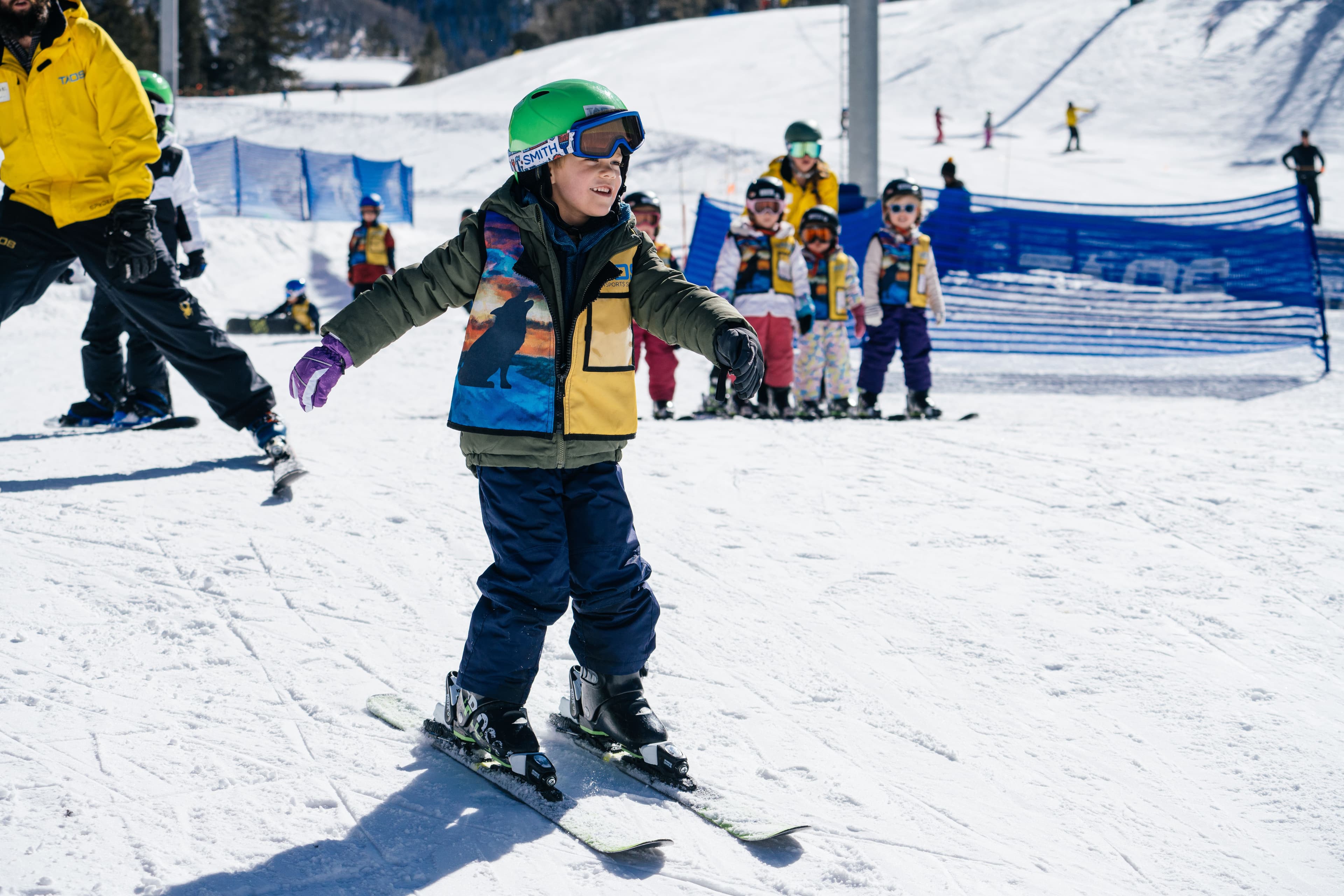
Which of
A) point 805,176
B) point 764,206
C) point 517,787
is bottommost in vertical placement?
point 517,787

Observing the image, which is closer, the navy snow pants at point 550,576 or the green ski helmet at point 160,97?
the navy snow pants at point 550,576

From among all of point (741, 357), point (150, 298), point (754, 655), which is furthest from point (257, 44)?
point (741, 357)

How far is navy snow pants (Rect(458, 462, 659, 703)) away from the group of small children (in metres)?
4.69

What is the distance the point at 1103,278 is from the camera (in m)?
12.1

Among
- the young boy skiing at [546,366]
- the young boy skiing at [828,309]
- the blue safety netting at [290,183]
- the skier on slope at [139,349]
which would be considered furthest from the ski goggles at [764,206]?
the blue safety netting at [290,183]

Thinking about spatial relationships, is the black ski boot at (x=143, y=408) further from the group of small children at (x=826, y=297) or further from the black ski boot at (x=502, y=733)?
the black ski boot at (x=502, y=733)

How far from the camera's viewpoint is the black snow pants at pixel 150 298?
14.7 ft

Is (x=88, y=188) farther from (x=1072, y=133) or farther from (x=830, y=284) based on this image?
(x=1072, y=133)

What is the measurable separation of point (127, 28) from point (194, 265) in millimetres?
64625

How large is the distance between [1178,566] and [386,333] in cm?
307

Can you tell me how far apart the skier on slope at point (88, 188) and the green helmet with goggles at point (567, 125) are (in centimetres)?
249

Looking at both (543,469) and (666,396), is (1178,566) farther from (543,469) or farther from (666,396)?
(666,396)

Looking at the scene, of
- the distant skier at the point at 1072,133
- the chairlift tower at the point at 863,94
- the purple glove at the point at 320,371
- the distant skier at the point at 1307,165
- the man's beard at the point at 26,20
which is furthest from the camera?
the distant skier at the point at 1072,133

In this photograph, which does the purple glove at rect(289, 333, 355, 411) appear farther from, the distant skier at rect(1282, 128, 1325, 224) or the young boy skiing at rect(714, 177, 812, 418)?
the distant skier at rect(1282, 128, 1325, 224)
